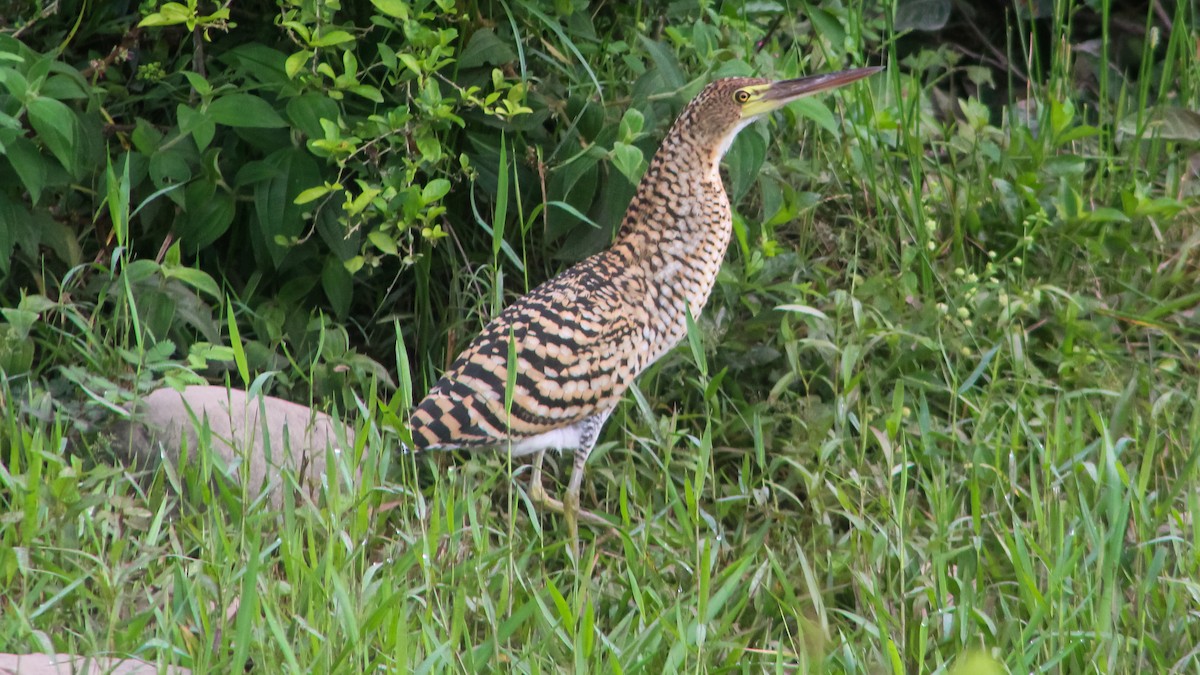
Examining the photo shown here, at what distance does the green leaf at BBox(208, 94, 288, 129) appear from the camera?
393cm

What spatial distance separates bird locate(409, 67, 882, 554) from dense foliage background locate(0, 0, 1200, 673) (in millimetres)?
115

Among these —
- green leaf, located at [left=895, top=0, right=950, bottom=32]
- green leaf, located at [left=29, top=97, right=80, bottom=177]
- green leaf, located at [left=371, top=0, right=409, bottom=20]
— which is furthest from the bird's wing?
green leaf, located at [left=895, top=0, right=950, bottom=32]

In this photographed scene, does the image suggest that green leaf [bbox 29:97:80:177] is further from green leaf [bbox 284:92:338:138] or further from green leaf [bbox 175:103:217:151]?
green leaf [bbox 284:92:338:138]

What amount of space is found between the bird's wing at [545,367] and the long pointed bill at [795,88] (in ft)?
1.88

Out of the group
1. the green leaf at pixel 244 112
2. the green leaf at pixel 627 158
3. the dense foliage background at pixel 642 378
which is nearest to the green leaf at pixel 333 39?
the dense foliage background at pixel 642 378

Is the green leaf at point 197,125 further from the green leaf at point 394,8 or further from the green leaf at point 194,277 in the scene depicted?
the green leaf at point 394,8

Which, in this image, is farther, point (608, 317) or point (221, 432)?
point (608, 317)

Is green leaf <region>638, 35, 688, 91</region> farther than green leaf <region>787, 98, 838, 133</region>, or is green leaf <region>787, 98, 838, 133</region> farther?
green leaf <region>638, 35, 688, 91</region>

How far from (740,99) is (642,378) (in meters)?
0.88

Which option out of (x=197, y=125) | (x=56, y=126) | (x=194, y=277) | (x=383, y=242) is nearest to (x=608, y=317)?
(x=383, y=242)

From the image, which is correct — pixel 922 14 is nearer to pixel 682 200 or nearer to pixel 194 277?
pixel 682 200

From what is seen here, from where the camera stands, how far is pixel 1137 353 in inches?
179

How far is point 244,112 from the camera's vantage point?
395cm

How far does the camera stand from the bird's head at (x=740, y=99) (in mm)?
3994
